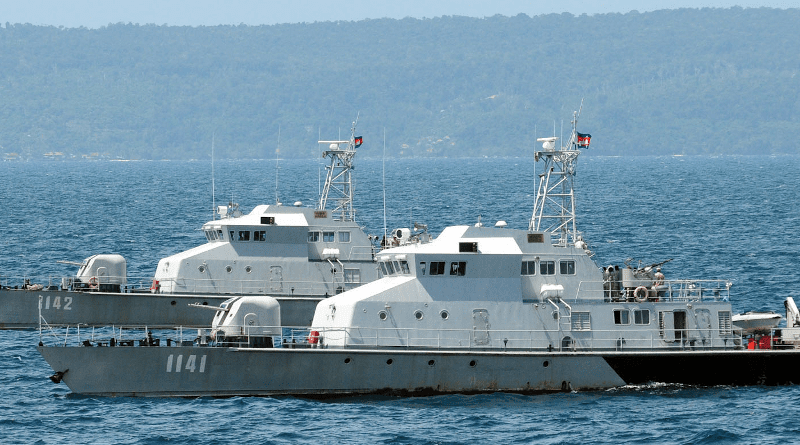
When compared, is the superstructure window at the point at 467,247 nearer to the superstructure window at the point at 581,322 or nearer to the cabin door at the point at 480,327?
the cabin door at the point at 480,327

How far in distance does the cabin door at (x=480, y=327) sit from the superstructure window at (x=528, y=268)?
1.87m

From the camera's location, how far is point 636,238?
82812 mm

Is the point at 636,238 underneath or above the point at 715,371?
above

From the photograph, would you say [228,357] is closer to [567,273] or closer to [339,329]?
[339,329]

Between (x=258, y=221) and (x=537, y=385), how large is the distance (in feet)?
64.1

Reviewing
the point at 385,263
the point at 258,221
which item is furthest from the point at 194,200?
the point at 385,263

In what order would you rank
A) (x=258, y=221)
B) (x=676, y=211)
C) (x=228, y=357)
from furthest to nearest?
(x=676, y=211) → (x=258, y=221) → (x=228, y=357)

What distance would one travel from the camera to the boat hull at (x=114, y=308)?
51.8 meters

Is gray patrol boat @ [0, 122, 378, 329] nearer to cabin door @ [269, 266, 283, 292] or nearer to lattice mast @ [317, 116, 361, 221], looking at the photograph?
cabin door @ [269, 266, 283, 292]

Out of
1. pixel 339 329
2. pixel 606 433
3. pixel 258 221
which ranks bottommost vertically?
pixel 606 433

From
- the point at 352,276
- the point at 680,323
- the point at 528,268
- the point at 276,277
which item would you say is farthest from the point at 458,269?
the point at 276,277

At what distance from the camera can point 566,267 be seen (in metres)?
38.9

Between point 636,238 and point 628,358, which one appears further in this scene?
point 636,238

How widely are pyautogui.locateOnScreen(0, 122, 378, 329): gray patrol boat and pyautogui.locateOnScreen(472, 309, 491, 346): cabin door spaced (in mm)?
15084
